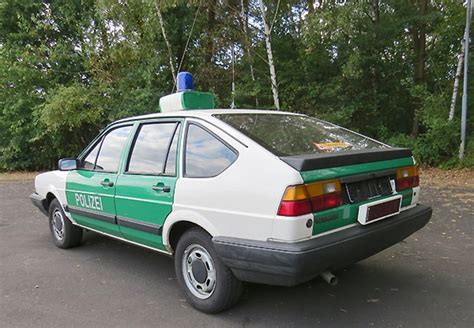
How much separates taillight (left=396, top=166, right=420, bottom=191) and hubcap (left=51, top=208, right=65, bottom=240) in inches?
159

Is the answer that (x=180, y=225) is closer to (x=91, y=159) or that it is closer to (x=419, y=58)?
(x=91, y=159)

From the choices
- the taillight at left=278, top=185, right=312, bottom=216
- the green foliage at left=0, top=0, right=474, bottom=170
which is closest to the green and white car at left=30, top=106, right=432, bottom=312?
the taillight at left=278, top=185, right=312, bottom=216

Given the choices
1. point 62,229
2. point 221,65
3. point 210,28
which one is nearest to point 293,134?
point 62,229

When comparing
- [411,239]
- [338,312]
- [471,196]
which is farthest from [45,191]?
[471,196]

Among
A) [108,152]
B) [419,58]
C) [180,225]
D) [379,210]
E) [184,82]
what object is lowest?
[180,225]

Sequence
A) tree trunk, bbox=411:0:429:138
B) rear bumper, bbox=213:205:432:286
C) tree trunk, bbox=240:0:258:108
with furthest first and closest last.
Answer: tree trunk, bbox=240:0:258:108, tree trunk, bbox=411:0:429:138, rear bumper, bbox=213:205:432:286

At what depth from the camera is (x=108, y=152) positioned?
4.36m

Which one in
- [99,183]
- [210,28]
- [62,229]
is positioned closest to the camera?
[99,183]

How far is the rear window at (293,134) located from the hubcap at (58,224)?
2904 mm

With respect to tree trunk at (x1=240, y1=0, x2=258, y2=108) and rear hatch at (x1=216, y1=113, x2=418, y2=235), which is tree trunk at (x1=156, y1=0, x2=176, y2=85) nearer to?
tree trunk at (x1=240, y1=0, x2=258, y2=108)

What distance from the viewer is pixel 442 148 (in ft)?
37.6

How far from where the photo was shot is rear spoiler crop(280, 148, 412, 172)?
2730 mm

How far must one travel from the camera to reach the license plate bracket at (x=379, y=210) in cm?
298

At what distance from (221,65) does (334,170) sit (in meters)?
13.0
